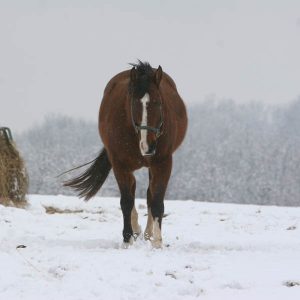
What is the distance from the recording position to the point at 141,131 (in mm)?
5898

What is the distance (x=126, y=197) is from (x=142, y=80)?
1482 millimetres

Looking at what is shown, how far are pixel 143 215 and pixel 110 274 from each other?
753 centimetres

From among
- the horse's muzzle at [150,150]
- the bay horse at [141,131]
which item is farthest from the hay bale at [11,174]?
the horse's muzzle at [150,150]

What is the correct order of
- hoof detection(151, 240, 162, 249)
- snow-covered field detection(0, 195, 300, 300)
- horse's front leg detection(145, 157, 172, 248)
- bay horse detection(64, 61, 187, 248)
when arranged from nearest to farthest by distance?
snow-covered field detection(0, 195, 300, 300), bay horse detection(64, 61, 187, 248), hoof detection(151, 240, 162, 249), horse's front leg detection(145, 157, 172, 248)

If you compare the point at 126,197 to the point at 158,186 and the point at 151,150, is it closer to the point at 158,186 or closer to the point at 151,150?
the point at 158,186

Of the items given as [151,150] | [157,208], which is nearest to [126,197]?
[157,208]

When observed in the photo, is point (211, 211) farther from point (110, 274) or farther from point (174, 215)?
point (110, 274)

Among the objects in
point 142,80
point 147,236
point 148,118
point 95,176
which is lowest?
point 147,236

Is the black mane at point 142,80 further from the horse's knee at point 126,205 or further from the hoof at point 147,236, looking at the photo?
the hoof at point 147,236

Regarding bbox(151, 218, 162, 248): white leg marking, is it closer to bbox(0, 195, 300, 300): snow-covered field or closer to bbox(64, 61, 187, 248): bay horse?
bbox(64, 61, 187, 248): bay horse

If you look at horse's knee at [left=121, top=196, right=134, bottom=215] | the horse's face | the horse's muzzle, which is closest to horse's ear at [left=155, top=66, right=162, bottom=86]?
the horse's face

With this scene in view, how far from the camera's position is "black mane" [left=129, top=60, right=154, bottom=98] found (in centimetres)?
603

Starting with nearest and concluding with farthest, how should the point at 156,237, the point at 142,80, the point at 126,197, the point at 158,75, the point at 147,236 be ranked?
the point at 142,80 < the point at 158,75 < the point at 156,237 < the point at 126,197 < the point at 147,236

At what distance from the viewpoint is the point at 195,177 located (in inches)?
2233
